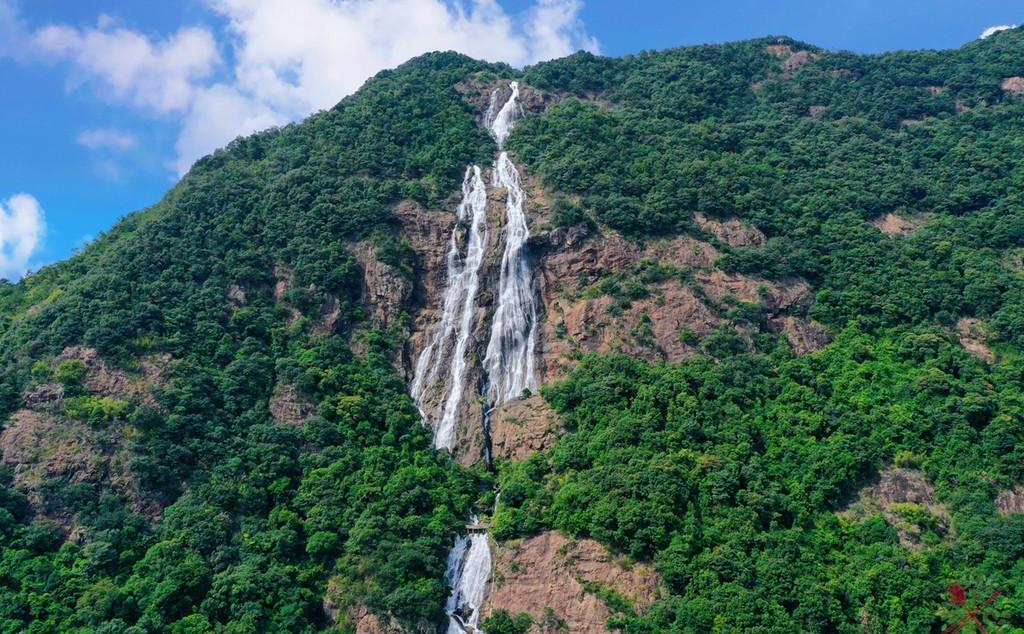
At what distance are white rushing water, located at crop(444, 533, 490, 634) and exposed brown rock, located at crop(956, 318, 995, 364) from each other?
33704 mm

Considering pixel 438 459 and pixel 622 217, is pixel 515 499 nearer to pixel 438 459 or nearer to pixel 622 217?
pixel 438 459

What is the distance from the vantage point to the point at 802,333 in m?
61.4

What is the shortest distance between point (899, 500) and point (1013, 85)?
54.0 m


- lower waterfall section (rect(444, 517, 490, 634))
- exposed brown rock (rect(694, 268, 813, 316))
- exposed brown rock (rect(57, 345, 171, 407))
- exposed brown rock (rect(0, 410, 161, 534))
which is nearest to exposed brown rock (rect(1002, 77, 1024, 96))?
exposed brown rock (rect(694, 268, 813, 316))

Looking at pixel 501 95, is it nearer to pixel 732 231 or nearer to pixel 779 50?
pixel 779 50

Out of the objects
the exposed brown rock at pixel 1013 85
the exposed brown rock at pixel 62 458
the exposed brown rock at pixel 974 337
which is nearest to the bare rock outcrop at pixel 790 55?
the exposed brown rock at pixel 1013 85

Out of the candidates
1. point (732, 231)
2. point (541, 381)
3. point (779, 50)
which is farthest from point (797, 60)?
point (541, 381)

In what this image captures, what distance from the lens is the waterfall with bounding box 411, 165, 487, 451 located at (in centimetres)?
5978

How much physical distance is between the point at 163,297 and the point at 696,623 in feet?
136

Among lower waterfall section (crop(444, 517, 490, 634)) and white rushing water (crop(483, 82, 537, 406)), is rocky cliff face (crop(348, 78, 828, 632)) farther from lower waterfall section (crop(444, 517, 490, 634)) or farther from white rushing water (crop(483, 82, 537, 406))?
lower waterfall section (crop(444, 517, 490, 634))

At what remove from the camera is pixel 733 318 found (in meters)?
61.8

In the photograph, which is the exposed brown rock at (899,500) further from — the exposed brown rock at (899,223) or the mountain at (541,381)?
the exposed brown rock at (899,223)

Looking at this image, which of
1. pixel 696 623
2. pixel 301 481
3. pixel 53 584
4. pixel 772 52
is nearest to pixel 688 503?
pixel 696 623

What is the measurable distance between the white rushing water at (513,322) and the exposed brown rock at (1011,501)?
Answer: 1131 inches
